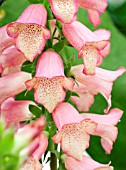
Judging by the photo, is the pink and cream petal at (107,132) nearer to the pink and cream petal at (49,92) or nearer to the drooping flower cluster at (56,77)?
the drooping flower cluster at (56,77)

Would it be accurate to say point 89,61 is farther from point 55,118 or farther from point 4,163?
point 4,163

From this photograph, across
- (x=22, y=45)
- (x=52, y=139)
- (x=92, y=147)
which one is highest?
(x=22, y=45)

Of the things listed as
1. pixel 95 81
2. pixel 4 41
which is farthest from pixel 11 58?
pixel 95 81

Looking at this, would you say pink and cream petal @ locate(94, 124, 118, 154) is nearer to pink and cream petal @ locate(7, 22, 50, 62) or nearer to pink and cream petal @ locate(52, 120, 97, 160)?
pink and cream petal @ locate(52, 120, 97, 160)

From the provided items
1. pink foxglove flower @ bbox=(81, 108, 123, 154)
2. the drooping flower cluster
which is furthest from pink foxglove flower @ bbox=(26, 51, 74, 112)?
pink foxglove flower @ bbox=(81, 108, 123, 154)

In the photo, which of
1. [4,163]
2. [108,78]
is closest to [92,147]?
[108,78]

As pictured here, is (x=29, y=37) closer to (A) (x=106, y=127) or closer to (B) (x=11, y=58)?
(B) (x=11, y=58)

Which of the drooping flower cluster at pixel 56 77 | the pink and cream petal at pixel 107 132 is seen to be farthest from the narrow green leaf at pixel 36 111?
the pink and cream petal at pixel 107 132
